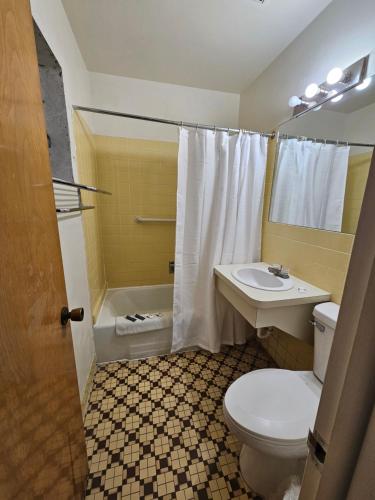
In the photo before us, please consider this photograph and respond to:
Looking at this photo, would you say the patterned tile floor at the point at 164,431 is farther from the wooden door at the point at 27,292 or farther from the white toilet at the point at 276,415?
the wooden door at the point at 27,292

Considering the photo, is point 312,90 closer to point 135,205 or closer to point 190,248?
point 190,248

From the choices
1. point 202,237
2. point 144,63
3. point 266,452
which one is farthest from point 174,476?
point 144,63

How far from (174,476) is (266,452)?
56cm

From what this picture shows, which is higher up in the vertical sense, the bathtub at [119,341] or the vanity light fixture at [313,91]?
the vanity light fixture at [313,91]

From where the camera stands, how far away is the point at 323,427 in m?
0.37

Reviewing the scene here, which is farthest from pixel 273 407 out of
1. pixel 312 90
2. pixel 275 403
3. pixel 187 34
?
pixel 187 34

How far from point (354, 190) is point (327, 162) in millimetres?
274

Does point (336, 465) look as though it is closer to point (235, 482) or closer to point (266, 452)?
point (266, 452)

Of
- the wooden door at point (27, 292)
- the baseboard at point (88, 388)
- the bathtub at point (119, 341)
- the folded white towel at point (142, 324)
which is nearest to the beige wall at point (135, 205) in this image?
the bathtub at point (119, 341)

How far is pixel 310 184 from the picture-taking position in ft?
4.57

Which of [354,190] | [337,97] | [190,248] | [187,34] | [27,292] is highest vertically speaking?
[187,34]

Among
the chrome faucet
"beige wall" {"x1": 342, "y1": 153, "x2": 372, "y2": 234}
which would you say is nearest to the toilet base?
the chrome faucet

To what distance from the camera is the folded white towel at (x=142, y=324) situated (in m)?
1.67

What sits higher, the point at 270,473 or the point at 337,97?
the point at 337,97
